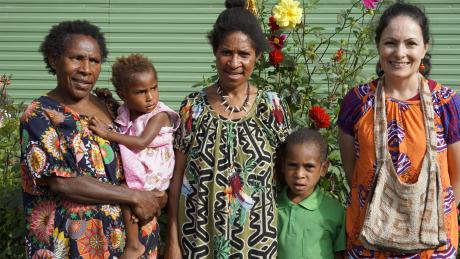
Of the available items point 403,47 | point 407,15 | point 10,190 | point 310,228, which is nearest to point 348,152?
point 310,228

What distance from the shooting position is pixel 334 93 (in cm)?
435

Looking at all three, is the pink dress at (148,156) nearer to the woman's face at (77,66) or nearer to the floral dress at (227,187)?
the floral dress at (227,187)

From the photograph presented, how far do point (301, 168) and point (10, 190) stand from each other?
1.92m

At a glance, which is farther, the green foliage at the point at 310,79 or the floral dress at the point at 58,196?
the green foliage at the point at 310,79

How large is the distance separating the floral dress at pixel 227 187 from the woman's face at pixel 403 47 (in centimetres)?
67

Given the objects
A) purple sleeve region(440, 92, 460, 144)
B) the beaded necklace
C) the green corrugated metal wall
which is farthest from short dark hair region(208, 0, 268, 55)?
the green corrugated metal wall

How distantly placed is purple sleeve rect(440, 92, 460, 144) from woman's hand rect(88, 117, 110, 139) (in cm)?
159

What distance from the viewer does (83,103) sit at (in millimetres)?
3346

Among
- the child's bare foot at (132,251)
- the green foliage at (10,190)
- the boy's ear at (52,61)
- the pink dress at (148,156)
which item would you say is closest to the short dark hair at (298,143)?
the pink dress at (148,156)

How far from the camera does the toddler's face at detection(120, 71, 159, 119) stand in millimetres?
3475

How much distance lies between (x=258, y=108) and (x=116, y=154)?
29.4 inches

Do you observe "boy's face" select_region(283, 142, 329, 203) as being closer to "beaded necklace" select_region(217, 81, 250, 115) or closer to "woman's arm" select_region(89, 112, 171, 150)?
"beaded necklace" select_region(217, 81, 250, 115)

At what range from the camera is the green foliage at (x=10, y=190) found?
14.0ft

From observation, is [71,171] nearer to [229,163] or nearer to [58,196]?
[58,196]
